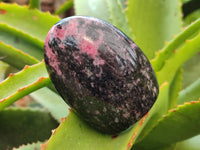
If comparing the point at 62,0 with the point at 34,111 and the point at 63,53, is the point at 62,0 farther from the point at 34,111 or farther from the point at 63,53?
the point at 63,53

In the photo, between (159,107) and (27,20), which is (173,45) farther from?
(27,20)

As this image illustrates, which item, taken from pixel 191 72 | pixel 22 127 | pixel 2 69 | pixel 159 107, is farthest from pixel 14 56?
pixel 191 72

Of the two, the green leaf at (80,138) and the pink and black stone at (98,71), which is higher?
the pink and black stone at (98,71)

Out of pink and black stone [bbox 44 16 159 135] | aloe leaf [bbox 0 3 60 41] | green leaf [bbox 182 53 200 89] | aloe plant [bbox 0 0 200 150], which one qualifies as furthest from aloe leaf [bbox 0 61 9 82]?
green leaf [bbox 182 53 200 89]

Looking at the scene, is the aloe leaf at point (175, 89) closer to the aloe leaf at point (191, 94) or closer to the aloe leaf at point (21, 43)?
the aloe leaf at point (191, 94)

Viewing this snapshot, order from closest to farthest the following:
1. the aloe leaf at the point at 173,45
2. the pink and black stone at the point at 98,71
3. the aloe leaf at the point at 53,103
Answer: the pink and black stone at the point at 98,71
the aloe leaf at the point at 173,45
the aloe leaf at the point at 53,103

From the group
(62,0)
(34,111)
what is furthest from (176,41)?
(62,0)

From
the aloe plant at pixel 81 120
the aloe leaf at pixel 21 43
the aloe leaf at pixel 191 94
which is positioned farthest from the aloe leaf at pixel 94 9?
the aloe leaf at pixel 191 94
